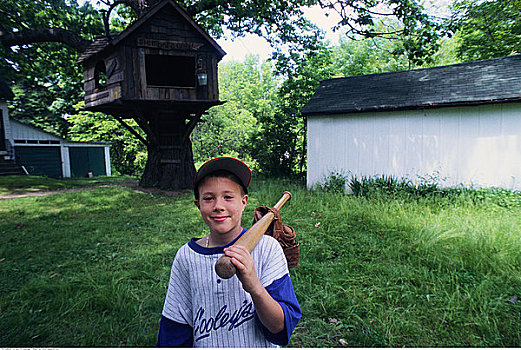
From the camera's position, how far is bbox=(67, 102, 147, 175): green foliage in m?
23.0

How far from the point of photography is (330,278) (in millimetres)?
3816

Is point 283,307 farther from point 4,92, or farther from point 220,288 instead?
point 4,92

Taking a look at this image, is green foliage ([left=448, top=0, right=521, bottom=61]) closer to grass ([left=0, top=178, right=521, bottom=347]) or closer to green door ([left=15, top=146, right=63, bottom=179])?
grass ([left=0, top=178, right=521, bottom=347])

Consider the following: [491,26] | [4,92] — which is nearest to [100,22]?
[4,92]

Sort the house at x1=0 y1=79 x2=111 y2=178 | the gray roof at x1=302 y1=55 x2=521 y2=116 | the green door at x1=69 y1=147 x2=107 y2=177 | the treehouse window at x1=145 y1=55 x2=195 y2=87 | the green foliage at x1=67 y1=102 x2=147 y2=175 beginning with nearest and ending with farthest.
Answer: the gray roof at x1=302 y1=55 x2=521 y2=116 → the treehouse window at x1=145 y1=55 x2=195 y2=87 → the house at x1=0 y1=79 x2=111 y2=178 → the green door at x1=69 y1=147 x2=107 y2=177 → the green foliage at x1=67 y1=102 x2=147 y2=175

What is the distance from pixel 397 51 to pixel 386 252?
6559 millimetres

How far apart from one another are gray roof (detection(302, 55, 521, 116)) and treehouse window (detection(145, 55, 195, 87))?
521 cm

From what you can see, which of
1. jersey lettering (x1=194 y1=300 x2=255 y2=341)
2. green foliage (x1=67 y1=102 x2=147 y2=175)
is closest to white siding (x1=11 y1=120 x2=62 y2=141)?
green foliage (x1=67 y1=102 x2=147 y2=175)

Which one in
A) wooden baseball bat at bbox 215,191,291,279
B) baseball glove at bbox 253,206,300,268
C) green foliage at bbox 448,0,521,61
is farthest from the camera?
green foliage at bbox 448,0,521,61

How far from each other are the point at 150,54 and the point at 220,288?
9.80 meters

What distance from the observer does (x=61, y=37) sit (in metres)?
10.9

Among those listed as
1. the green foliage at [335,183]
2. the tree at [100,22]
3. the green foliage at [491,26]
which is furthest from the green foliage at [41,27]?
the green foliage at [491,26]

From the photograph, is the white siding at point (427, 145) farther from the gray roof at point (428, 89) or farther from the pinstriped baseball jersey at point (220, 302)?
the pinstriped baseball jersey at point (220, 302)

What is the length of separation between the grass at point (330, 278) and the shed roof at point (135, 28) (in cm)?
572
